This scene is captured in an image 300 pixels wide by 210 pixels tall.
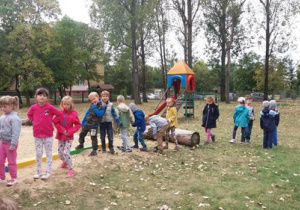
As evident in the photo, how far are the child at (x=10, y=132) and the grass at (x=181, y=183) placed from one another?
1.90 ft

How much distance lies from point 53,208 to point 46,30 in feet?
92.7

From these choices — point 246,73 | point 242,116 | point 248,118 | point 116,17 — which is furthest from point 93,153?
point 246,73

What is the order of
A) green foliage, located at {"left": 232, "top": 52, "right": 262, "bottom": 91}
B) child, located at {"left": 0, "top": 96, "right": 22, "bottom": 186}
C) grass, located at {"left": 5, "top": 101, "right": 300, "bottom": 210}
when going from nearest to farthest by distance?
grass, located at {"left": 5, "top": 101, "right": 300, "bottom": 210} → child, located at {"left": 0, "top": 96, "right": 22, "bottom": 186} → green foliage, located at {"left": 232, "top": 52, "right": 262, "bottom": 91}

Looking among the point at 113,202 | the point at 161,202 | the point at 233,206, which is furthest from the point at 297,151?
the point at 113,202

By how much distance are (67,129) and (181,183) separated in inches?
101

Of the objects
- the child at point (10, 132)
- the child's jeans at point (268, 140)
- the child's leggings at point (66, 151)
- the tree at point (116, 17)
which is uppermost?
the tree at point (116, 17)

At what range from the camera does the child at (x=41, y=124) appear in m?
5.60

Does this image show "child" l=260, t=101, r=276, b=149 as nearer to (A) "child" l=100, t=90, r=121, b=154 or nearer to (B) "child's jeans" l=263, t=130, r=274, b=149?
(B) "child's jeans" l=263, t=130, r=274, b=149

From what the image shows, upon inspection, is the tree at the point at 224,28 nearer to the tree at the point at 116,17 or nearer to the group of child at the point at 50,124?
the tree at the point at 116,17

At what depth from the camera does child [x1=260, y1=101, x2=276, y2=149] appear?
9617 millimetres

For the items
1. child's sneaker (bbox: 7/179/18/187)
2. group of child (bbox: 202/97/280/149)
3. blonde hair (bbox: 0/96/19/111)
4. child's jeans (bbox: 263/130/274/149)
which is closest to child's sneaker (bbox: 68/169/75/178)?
child's sneaker (bbox: 7/179/18/187)

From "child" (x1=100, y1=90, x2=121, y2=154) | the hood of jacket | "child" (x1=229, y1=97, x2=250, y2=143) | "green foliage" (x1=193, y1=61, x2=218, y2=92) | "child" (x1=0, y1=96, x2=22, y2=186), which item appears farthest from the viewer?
"green foliage" (x1=193, y1=61, x2=218, y2=92)

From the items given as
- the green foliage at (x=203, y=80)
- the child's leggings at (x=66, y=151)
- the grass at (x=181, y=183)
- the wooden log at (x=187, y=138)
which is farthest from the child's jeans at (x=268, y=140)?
Answer: the green foliage at (x=203, y=80)

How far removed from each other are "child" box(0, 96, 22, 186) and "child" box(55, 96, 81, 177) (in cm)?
90
